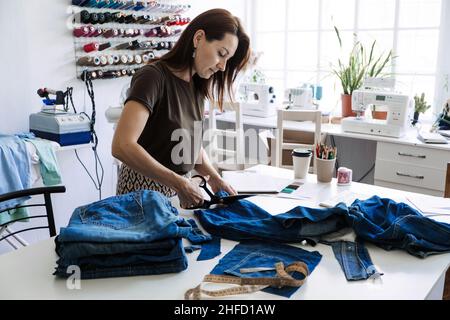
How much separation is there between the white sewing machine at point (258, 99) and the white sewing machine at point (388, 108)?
0.85 meters

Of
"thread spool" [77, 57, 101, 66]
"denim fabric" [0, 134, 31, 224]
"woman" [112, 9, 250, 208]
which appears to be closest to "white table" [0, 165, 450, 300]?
"woman" [112, 9, 250, 208]

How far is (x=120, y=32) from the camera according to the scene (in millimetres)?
3039

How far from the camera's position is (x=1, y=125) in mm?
2564

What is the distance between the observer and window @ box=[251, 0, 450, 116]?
352cm

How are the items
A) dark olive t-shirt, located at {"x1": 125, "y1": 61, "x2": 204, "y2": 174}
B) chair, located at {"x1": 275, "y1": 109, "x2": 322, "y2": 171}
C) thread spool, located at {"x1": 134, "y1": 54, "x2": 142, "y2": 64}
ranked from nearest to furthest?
dark olive t-shirt, located at {"x1": 125, "y1": 61, "x2": 204, "y2": 174} < chair, located at {"x1": 275, "y1": 109, "x2": 322, "y2": 171} < thread spool, located at {"x1": 134, "y1": 54, "x2": 142, "y2": 64}

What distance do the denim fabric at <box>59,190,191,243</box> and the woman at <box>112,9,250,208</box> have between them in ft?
0.65

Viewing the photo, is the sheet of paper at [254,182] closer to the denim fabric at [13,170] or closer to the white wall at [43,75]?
the denim fabric at [13,170]

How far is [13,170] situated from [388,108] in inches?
92.5

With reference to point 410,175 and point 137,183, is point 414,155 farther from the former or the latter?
point 137,183

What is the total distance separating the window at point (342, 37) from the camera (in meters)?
3.52

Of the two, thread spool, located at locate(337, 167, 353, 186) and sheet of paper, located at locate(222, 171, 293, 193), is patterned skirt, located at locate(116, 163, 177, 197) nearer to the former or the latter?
sheet of paper, located at locate(222, 171, 293, 193)

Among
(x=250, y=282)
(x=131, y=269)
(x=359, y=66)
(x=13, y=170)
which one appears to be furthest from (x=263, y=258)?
(x=359, y=66)
